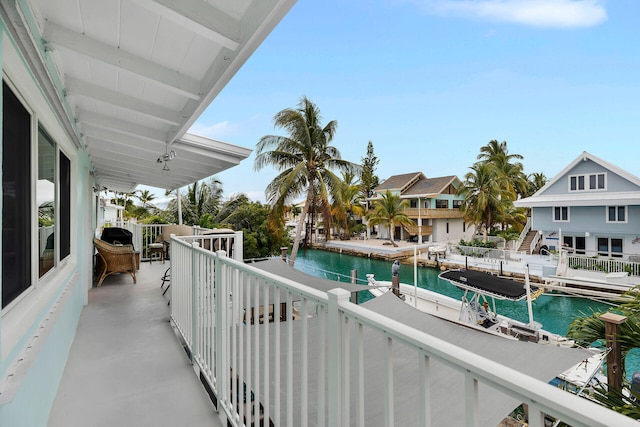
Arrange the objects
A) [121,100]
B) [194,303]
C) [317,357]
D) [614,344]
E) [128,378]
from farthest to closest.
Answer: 1. [121,100]
2. [614,344]
3. [194,303]
4. [128,378]
5. [317,357]

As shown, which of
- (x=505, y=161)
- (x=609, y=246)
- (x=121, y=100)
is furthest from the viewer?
(x=505, y=161)

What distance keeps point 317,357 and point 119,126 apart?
3.96 metres

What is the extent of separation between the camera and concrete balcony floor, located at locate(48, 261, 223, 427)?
7.16 feet

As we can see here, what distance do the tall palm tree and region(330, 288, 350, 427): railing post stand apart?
23683mm

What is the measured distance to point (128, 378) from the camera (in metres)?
2.66

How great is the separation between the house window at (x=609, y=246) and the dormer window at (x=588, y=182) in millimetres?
2587

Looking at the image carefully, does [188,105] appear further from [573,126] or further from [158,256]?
[573,126]

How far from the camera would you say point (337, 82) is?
144 feet

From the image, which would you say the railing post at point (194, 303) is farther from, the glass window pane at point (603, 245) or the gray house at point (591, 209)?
the glass window pane at point (603, 245)

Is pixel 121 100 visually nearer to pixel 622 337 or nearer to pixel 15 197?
pixel 15 197

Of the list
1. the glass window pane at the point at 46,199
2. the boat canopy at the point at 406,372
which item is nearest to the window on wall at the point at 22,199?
the glass window pane at the point at 46,199

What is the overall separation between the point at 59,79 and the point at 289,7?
2293 millimetres

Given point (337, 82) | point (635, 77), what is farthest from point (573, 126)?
point (337, 82)

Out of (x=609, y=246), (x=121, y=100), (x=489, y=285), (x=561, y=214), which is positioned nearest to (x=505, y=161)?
(x=561, y=214)
